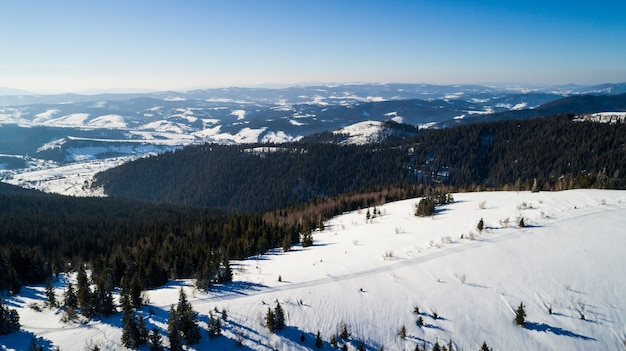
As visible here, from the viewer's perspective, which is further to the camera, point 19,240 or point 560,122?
point 560,122

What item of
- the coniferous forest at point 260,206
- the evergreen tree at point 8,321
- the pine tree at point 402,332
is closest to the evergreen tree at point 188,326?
the coniferous forest at point 260,206

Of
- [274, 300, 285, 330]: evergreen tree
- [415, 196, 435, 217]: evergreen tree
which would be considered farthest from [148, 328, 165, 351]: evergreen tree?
[415, 196, 435, 217]: evergreen tree

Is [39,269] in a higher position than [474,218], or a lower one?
lower

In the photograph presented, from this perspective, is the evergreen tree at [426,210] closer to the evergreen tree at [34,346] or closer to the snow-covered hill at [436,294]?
Result: the snow-covered hill at [436,294]

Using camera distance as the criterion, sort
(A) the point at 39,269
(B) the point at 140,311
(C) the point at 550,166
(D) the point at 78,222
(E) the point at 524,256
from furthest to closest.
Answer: (C) the point at 550,166
(D) the point at 78,222
(A) the point at 39,269
(E) the point at 524,256
(B) the point at 140,311

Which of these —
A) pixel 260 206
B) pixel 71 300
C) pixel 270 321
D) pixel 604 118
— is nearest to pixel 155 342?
pixel 270 321

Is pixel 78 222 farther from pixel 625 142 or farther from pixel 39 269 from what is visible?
pixel 625 142

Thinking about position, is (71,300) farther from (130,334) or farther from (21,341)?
(130,334)

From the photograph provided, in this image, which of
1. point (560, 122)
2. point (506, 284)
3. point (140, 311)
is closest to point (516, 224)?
point (506, 284)
